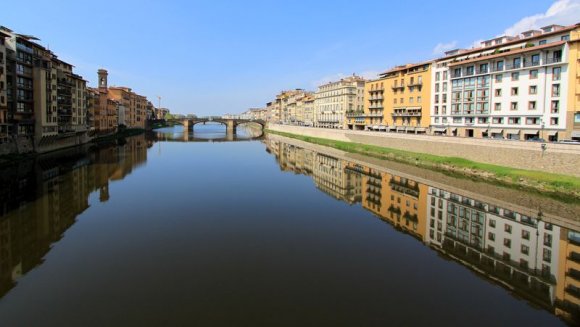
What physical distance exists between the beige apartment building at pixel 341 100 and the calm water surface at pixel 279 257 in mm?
52002

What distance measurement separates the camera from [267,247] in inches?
556

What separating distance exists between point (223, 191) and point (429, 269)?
15565 mm

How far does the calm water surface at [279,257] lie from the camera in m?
9.42

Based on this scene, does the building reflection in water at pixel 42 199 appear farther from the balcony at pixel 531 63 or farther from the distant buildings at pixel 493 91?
the balcony at pixel 531 63

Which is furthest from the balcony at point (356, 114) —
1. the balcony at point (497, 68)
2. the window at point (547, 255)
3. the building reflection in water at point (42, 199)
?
the window at point (547, 255)

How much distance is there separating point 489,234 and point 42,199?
23.6 m

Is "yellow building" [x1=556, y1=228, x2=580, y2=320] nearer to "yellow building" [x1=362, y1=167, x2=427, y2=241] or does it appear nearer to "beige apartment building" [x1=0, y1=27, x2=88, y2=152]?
"yellow building" [x1=362, y1=167, x2=427, y2=241]

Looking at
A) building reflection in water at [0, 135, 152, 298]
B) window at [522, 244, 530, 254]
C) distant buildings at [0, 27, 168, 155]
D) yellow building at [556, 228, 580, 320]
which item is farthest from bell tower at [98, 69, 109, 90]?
yellow building at [556, 228, 580, 320]

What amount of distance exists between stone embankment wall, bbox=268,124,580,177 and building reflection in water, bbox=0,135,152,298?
28.9 m

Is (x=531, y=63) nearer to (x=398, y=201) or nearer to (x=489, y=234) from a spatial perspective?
(x=398, y=201)

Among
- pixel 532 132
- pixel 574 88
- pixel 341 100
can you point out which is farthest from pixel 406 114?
pixel 341 100

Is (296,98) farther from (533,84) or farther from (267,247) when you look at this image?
(267,247)

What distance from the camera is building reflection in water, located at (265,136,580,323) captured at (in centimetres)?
1172

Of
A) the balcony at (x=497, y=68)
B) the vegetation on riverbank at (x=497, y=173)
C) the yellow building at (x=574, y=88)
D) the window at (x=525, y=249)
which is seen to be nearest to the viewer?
the window at (x=525, y=249)
